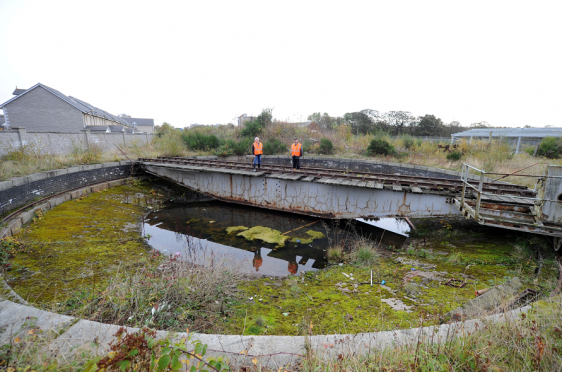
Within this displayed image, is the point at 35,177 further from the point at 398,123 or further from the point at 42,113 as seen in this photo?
the point at 398,123

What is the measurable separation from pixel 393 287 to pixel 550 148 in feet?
70.3

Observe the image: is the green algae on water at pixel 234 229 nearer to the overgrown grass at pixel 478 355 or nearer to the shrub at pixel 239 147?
the overgrown grass at pixel 478 355

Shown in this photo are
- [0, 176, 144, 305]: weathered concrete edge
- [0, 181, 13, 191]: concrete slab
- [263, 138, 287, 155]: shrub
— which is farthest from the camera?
[263, 138, 287, 155]: shrub

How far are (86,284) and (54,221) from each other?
4.34 meters

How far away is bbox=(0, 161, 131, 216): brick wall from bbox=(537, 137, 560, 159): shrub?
2656cm

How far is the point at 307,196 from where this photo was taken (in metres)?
9.38

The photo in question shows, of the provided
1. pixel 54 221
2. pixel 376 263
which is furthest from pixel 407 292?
pixel 54 221

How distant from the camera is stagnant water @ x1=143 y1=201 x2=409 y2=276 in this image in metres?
6.97

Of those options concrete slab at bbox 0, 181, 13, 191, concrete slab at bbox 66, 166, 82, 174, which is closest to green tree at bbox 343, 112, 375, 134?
concrete slab at bbox 66, 166, 82, 174

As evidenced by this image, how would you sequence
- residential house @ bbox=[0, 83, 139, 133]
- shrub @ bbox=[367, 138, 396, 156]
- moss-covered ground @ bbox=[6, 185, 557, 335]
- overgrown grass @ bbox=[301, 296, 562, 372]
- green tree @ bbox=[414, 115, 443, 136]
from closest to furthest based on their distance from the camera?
1. overgrown grass @ bbox=[301, 296, 562, 372]
2. moss-covered ground @ bbox=[6, 185, 557, 335]
3. shrub @ bbox=[367, 138, 396, 156]
4. residential house @ bbox=[0, 83, 139, 133]
5. green tree @ bbox=[414, 115, 443, 136]

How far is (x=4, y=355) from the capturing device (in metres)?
2.17

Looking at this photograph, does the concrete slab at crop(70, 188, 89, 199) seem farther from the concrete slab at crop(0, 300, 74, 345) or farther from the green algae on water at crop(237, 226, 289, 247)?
the concrete slab at crop(0, 300, 74, 345)

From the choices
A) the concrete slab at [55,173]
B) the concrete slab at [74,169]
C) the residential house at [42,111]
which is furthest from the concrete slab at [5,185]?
the residential house at [42,111]

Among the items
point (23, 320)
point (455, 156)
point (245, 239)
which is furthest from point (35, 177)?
point (455, 156)
